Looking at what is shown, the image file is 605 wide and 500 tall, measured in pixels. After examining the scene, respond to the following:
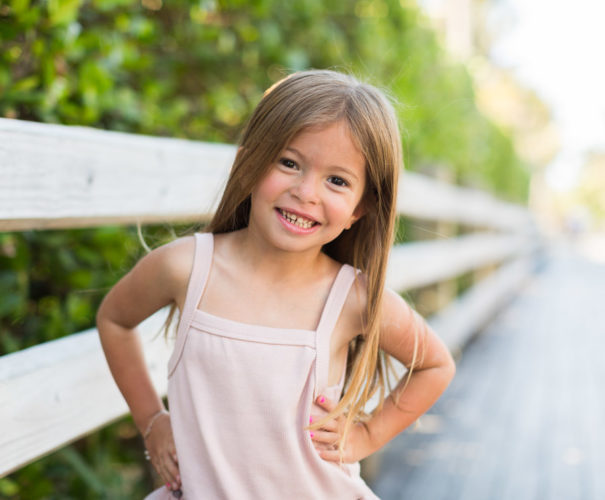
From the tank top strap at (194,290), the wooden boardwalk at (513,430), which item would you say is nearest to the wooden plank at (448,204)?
the tank top strap at (194,290)

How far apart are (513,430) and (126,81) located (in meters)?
2.56

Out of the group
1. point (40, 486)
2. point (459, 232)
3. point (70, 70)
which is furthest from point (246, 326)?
point (459, 232)

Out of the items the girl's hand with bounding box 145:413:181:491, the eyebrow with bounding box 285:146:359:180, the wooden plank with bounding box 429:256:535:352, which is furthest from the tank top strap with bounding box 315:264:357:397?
the wooden plank with bounding box 429:256:535:352

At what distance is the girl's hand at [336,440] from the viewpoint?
49.3 inches

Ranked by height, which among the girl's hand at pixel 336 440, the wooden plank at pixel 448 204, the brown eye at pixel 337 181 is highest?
the brown eye at pixel 337 181

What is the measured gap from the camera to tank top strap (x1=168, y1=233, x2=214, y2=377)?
122 cm

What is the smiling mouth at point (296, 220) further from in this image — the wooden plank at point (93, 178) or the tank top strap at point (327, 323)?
the wooden plank at point (93, 178)

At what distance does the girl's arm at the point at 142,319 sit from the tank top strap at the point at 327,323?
26cm

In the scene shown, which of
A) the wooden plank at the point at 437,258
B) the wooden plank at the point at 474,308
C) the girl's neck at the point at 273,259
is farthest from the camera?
the wooden plank at the point at 474,308

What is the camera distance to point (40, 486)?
1.79 meters

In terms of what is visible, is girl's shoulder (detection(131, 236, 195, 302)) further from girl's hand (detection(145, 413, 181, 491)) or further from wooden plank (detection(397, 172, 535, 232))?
wooden plank (detection(397, 172, 535, 232))

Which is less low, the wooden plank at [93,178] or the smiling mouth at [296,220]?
the smiling mouth at [296,220]

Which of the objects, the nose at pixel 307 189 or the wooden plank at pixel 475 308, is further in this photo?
the wooden plank at pixel 475 308

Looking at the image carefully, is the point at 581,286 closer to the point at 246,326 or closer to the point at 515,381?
the point at 515,381
